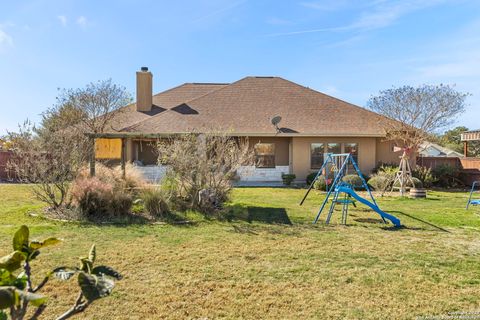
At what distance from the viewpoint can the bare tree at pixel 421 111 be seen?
17.9 m

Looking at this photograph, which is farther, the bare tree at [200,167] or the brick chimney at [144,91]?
the brick chimney at [144,91]

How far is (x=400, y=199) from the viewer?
12516 mm

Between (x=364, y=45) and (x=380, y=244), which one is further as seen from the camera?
(x=364, y=45)

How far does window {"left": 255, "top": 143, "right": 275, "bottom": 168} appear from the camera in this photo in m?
18.7

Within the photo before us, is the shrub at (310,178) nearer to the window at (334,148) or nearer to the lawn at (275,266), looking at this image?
the window at (334,148)

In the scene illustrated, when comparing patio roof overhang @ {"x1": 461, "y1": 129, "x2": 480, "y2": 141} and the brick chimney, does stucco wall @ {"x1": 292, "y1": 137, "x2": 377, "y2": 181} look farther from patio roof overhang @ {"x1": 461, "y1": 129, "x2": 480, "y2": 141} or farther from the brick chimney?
the brick chimney

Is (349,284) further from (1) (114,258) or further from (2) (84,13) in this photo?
(2) (84,13)

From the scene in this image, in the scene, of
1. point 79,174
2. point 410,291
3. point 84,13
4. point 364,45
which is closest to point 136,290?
point 410,291

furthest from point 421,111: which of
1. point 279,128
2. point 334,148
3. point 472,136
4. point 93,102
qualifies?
point 93,102

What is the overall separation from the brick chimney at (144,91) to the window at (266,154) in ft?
26.5

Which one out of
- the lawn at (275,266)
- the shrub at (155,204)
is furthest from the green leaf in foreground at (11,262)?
the shrub at (155,204)

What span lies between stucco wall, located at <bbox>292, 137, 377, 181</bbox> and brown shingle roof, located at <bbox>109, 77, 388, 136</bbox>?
0.66m

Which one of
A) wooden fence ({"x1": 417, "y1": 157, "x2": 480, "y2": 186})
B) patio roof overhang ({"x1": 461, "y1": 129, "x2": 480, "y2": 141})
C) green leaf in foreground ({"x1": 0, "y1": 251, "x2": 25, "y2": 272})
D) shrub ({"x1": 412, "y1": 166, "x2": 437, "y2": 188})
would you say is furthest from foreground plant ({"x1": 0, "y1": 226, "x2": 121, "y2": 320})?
patio roof overhang ({"x1": 461, "y1": 129, "x2": 480, "y2": 141})

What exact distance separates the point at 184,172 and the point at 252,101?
41.7 feet
